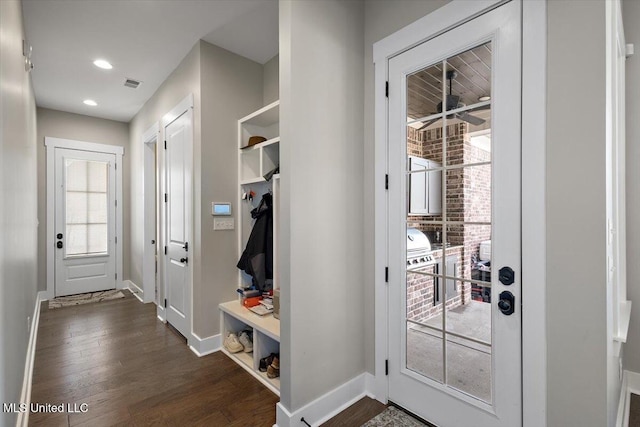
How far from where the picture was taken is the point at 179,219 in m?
3.13

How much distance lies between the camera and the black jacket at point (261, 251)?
2.70 metres

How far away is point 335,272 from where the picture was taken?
1970 mm

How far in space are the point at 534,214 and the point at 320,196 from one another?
3.69 feet

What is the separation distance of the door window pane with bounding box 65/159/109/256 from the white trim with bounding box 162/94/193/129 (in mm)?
2339

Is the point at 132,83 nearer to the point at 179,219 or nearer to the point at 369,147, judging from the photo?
the point at 179,219

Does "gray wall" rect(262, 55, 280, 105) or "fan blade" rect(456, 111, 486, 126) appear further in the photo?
"gray wall" rect(262, 55, 280, 105)

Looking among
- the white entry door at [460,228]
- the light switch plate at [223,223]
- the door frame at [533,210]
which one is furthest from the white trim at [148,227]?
the door frame at [533,210]

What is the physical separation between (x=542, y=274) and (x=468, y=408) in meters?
0.85

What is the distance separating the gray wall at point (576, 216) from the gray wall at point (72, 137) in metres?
5.84

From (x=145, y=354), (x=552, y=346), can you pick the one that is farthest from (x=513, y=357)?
(x=145, y=354)

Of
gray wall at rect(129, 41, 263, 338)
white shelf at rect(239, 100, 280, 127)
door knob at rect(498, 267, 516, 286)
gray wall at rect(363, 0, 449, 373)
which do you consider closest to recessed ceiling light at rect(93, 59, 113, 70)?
gray wall at rect(129, 41, 263, 338)

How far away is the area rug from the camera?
1.77 metres

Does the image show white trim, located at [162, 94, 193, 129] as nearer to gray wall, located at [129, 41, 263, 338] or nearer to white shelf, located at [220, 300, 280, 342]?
gray wall, located at [129, 41, 263, 338]

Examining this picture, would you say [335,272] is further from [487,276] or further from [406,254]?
[487,276]
